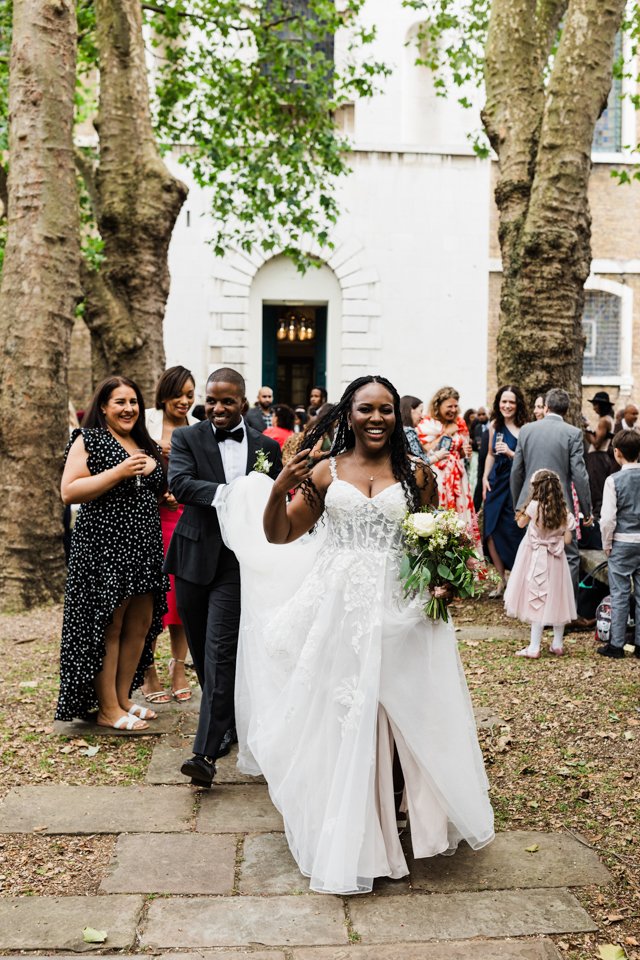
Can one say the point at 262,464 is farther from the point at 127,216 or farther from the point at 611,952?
the point at 127,216

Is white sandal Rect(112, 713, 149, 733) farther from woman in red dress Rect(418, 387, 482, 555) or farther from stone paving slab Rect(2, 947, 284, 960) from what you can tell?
woman in red dress Rect(418, 387, 482, 555)

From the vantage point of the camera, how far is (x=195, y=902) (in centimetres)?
427

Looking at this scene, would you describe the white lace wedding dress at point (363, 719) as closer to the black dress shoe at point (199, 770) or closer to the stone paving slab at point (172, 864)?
the stone paving slab at point (172, 864)

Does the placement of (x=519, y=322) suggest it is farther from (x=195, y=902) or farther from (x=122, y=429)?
(x=195, y=902)

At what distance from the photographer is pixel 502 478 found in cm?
1096

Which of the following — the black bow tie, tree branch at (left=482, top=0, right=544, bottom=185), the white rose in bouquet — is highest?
tree branch at (left=482, top=0, right=544, bottom=185)

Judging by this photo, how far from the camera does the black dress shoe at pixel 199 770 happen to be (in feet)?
17.9

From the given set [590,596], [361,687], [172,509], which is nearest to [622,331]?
[590,596]

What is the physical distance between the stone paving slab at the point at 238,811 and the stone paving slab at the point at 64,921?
874 mm

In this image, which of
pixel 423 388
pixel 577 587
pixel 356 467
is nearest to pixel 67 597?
pixel 356 467

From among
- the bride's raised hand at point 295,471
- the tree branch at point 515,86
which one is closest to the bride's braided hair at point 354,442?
the bride's raised hand at point 295,471

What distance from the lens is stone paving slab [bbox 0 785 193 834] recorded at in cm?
510

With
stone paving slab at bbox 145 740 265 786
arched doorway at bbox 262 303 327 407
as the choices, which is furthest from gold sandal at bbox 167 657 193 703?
arched doorway at bbox 262 303 327 407

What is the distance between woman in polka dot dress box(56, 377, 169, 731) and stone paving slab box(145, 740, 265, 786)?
329 millimetres
